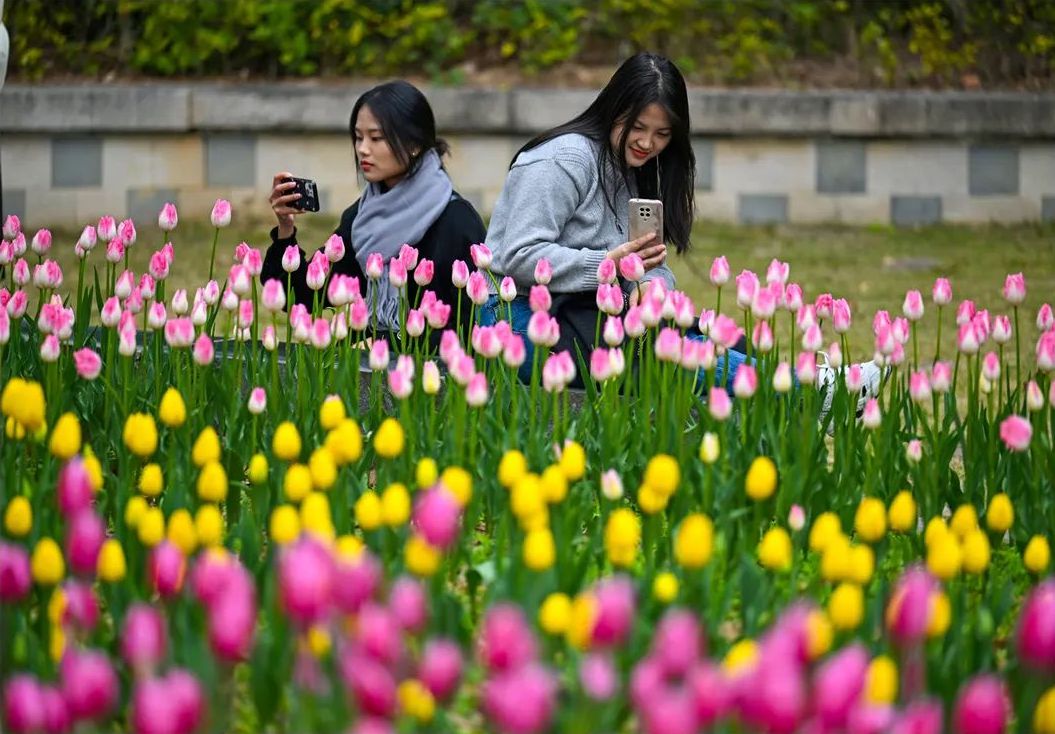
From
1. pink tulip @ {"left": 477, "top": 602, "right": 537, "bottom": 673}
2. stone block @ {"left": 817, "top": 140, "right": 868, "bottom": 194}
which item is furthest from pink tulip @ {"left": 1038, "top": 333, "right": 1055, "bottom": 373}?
stone block @ {"left": 817, "top": 140, "right": 868, "bottom": 194}

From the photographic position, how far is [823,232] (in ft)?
31.9

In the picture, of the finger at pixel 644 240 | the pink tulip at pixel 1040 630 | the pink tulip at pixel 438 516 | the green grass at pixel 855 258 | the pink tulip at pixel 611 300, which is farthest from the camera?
the green grass at pixel 855 258

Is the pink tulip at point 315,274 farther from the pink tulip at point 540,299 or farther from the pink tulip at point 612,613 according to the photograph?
the pink tulip at point 612,613

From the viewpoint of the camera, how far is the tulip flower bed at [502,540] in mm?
1885

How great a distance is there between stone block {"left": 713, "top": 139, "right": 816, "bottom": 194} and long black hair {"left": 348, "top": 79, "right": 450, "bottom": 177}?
494 centimetres

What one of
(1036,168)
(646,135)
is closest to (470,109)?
(1036,168)

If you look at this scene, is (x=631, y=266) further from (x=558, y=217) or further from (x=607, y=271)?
(x=558, y=217)

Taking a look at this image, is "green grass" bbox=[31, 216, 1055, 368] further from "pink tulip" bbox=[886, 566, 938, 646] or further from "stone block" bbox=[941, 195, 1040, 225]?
"pink tulip" bbox=[886, 566, 938, 646]

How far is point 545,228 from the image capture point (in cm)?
466

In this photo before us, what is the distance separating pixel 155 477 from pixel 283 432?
9.4 inches

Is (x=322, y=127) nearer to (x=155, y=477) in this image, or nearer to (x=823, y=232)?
(x=823, y=232)

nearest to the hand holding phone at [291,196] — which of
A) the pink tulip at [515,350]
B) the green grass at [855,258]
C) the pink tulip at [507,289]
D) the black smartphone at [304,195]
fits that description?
the black smartphone at [304,195]

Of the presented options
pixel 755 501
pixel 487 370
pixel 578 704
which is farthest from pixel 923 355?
pixel 578 704

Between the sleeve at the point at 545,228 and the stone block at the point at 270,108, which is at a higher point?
the sleeve at the point at 545,228
